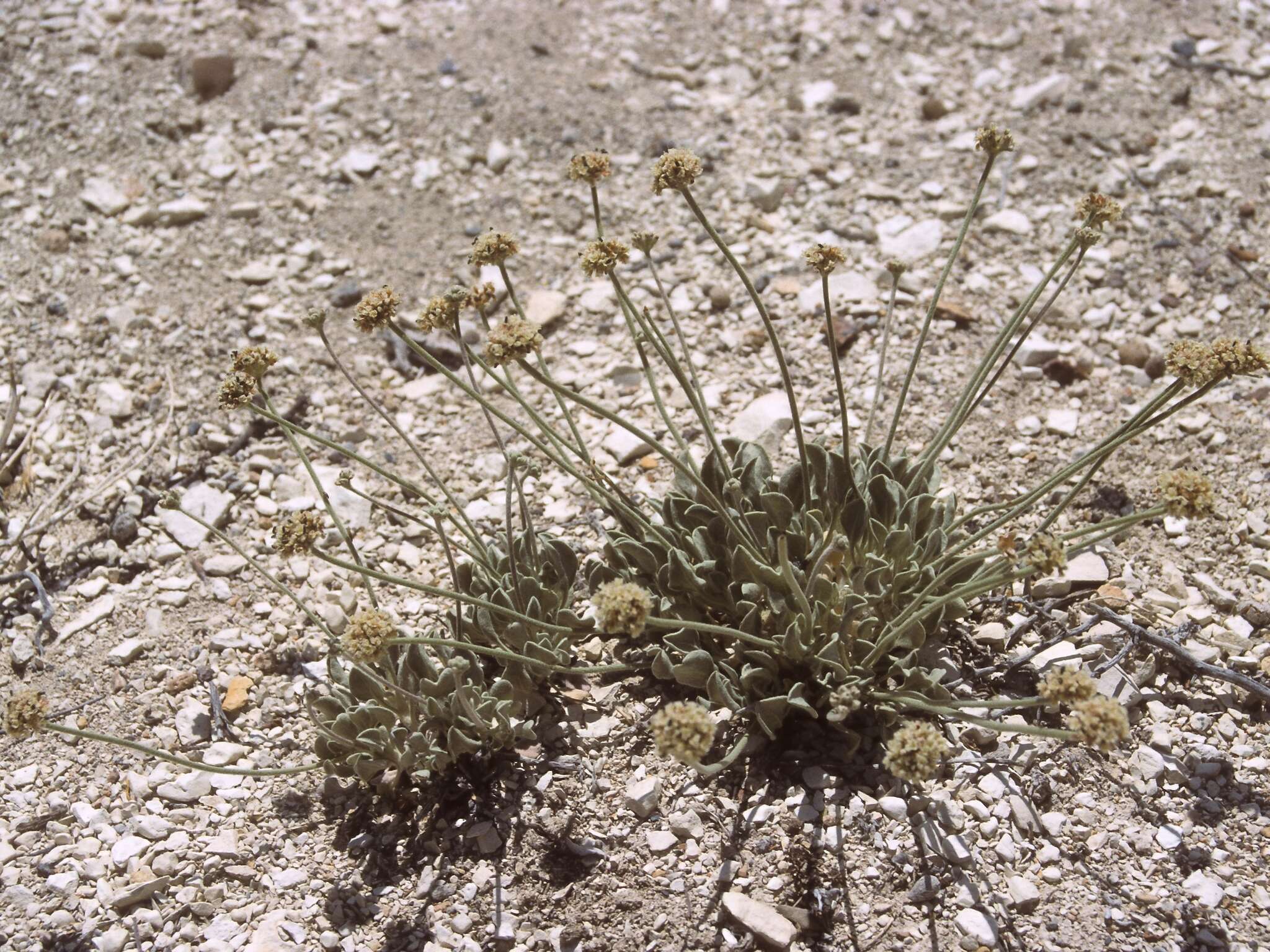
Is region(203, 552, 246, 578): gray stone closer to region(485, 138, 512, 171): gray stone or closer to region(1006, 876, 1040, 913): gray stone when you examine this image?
region(485, 138, 512, 171): gray stone

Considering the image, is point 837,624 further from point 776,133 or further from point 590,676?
point 776,133

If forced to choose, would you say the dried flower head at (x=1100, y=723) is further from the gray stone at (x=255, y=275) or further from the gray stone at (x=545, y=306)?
the gray stone at (x=255, y=275)

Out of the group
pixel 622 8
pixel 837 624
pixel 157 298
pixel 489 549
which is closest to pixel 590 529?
pixel 489 549

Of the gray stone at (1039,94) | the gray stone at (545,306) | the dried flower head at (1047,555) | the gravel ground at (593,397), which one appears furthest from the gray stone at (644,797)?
the gray stone at (1039,94)

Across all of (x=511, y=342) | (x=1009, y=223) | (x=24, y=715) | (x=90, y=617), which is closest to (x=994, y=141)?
Answer: (x=511, y=342)

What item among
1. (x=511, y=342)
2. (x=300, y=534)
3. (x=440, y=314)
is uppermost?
(x=511, y=342)

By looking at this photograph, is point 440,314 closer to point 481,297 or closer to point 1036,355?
point 481,297
